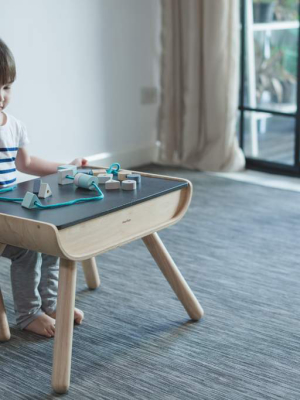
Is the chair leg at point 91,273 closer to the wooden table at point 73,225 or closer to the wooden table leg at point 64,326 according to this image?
the wooden table at point 73,225

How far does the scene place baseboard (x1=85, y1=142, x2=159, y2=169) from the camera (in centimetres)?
385

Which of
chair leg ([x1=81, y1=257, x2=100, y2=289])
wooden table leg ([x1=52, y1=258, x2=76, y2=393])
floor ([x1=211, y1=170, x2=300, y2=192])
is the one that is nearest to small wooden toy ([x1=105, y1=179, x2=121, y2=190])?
wooden table leg ([x1=52, y1=258, x2=76, y2=393])

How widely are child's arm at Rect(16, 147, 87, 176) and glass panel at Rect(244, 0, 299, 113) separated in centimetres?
211

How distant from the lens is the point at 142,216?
1854 millimetres

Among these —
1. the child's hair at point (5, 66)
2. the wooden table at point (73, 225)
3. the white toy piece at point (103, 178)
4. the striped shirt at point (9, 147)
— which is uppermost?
the child's hair at point (5, 66)

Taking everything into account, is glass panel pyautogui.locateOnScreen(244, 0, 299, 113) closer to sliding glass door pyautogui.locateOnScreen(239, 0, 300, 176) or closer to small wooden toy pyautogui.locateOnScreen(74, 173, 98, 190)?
sliding glass door pyautogui.locateOnScreen(239, 0, 300, 176)

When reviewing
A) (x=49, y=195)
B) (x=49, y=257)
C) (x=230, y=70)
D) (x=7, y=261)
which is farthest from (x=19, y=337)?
(x=230, y=70)

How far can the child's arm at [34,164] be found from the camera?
83.7 inches

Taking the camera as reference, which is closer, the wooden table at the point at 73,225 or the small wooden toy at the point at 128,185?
the wooden table at the point at 73,225

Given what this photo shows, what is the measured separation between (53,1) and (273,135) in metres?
1.71

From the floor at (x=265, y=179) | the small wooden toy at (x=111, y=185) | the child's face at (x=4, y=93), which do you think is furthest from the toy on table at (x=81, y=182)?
the floor at (x=265, y=179)

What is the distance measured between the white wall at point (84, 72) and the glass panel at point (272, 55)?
56 centimetres

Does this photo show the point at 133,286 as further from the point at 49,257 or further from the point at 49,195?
the point at 49,195

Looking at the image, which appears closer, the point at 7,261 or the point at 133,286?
the point at 133,286
